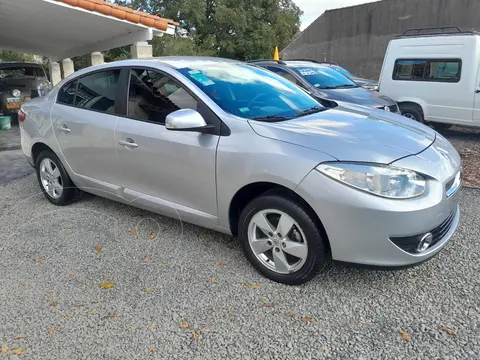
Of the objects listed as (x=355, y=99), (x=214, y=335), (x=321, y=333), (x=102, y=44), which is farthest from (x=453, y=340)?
(x=102, y=44)

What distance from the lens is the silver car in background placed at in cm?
260

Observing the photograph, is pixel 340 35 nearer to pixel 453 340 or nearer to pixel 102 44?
pixel 102 44

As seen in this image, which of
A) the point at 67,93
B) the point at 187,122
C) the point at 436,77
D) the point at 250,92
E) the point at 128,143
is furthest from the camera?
the point at 436,77

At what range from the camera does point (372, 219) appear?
2525mm

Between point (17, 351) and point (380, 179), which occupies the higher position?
point (380, 179)

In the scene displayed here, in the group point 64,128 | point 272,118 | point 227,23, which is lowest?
point 64,128

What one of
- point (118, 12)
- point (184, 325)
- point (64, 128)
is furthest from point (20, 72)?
point (184, 325)

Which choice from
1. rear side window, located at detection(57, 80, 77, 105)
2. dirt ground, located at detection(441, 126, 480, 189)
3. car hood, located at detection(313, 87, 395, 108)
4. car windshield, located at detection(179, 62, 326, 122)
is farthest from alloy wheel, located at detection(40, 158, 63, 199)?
dirt ground, located at detection(441, 126, 480, 189)

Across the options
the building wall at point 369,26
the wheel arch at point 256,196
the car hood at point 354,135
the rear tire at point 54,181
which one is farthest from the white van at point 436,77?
the building wall at point 369,26

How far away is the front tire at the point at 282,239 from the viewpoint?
2.76 metres

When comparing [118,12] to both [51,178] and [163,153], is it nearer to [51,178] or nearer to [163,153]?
[51,178]

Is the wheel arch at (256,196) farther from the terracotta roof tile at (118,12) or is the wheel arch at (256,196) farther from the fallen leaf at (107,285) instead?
the terracotta roof tile at (118,12)

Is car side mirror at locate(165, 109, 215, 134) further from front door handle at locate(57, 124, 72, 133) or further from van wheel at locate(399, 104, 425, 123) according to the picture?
van wheel at locate(399, 104, 425, 123)

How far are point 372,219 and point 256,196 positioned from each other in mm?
917
